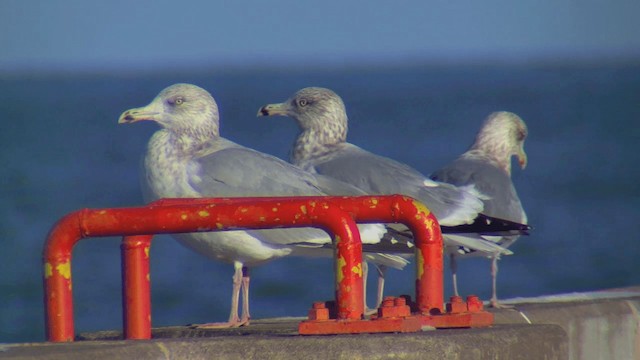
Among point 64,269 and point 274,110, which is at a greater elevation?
point 274,110

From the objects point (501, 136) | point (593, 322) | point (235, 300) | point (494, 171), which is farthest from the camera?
point (501, 136)

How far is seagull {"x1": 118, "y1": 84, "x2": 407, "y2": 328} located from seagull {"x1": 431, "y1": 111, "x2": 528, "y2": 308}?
107 centimetres

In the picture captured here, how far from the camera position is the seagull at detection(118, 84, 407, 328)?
23.4ft

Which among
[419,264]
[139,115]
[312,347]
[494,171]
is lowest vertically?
[312,347]

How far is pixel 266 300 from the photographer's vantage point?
68.0 ft

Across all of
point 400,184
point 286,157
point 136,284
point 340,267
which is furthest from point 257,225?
point 286,157

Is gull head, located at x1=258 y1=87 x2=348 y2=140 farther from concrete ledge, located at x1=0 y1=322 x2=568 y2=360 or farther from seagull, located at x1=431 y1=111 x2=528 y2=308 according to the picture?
concrete ledge, located at x1=0 y1=322 x2=568 y2=360

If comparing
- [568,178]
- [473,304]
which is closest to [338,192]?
[473,304]

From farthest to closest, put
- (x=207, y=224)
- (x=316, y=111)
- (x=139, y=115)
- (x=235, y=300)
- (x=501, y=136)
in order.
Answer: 1. (x=501, y=136)
2. (x=316, y=111)
3. (x=139, y=115)
4. (x=235, y=300)
5. (x=207, y=224)

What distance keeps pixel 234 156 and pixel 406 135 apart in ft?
138

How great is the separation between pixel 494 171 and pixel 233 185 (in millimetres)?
2116

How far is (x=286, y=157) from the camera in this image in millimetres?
14891

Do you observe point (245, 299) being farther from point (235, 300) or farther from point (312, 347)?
point (312, 347)

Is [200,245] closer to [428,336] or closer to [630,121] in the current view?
[428,336]
